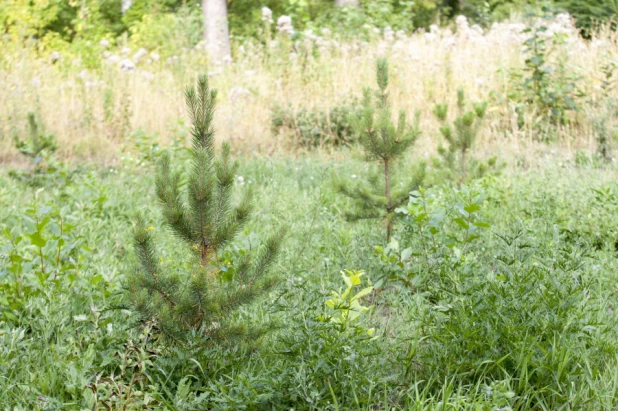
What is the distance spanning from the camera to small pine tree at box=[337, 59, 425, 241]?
12.7 feet

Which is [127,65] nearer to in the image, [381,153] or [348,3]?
[381,153]

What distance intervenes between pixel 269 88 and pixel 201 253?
26.4 ft

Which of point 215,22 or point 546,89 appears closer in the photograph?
point 546,89

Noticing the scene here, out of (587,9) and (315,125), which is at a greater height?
(587,9)

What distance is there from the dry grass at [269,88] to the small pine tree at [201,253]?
16.8ft

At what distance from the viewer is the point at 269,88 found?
→ 10.2 meters

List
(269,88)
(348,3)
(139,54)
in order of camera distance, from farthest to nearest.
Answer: (348,3) → (139,54) → (269,88)

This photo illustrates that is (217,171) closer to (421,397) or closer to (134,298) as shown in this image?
(134,298)

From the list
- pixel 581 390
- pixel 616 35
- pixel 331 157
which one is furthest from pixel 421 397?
pixel 616 35

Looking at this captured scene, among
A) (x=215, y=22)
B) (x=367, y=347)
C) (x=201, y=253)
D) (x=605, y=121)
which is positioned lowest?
(x=605, y=121)

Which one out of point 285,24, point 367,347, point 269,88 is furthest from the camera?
point 285,24

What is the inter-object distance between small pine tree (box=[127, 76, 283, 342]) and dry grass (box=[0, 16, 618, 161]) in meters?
5.12

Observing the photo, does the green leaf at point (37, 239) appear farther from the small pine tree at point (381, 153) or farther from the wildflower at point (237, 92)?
the wildflower at point (237, 92)

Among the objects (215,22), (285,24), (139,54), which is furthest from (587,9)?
(139,54)
